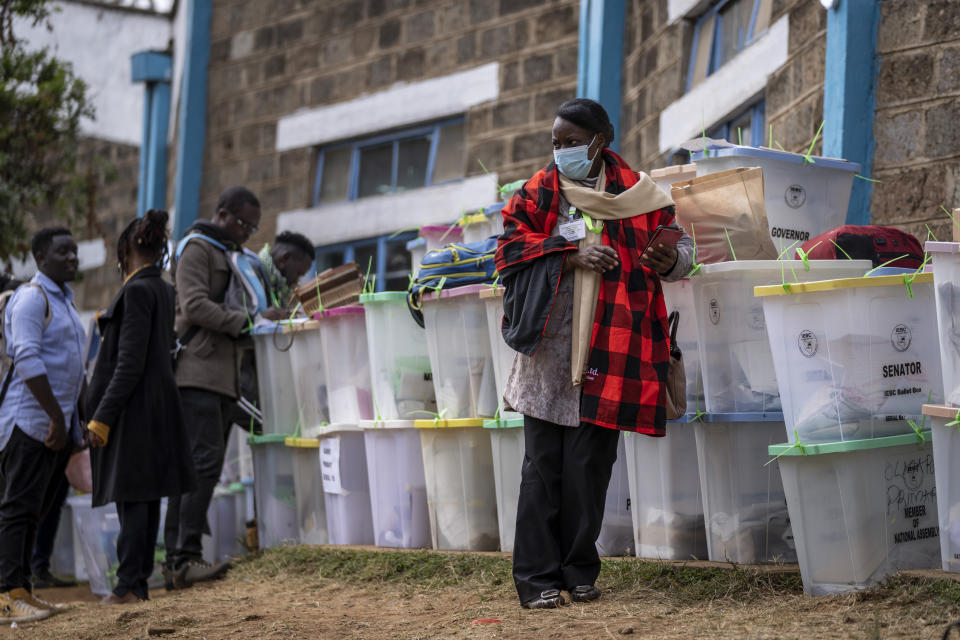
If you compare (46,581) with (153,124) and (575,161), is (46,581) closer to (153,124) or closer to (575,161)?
(575,161)

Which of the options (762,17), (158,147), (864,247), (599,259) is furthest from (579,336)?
(158,147)

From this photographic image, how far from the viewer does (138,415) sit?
5.60 m

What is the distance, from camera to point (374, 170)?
10.9m

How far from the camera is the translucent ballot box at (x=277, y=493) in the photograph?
6.73 metres

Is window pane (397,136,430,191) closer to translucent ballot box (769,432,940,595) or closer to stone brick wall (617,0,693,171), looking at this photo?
stone brick wall (617,0,693,171)

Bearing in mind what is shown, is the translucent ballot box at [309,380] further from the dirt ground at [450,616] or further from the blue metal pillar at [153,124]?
the blue metal pillar at [153,124]

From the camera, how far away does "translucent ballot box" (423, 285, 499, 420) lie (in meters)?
5.49

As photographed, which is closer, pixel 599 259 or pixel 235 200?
pixel 599 259

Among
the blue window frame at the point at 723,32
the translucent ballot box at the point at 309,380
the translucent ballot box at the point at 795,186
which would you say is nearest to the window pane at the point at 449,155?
the blue window frame at the point at 723,32

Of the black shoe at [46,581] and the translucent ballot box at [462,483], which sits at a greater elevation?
the translucent ballot box at [462,483]

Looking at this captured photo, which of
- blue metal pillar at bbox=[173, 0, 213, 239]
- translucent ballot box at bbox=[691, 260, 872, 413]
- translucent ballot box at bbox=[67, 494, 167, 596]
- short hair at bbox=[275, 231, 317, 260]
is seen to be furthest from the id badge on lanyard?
blue metal pillar at bbox=[173, 0, 213, 239]

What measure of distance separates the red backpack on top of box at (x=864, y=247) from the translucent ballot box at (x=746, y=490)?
2.20 ft

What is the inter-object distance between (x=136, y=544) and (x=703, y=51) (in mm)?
4836

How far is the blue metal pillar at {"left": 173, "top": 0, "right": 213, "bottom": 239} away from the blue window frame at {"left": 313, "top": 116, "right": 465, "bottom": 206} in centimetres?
143
